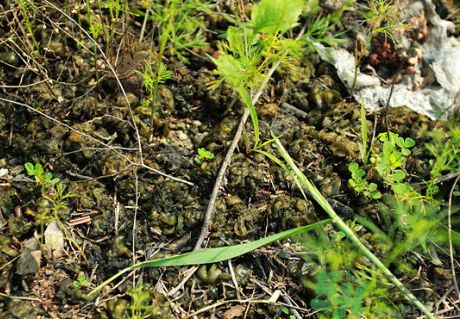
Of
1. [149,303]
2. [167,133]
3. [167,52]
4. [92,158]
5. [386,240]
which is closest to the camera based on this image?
[149,303]

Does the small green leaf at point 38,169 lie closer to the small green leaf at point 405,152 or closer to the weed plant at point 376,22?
the weed plant at point 376,22

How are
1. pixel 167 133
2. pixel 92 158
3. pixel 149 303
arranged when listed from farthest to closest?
pixel 167 133, pixel 92 158, pixel 149 303

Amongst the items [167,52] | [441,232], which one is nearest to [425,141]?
[441,232]

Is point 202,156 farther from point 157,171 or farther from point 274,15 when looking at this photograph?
point 274,15

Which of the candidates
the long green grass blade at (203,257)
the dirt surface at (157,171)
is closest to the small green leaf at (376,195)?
the dirt surface at (157,171)

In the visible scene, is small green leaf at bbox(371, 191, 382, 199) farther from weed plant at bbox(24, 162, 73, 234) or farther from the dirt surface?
weed plant at bbox(24, 162, 73, 234)

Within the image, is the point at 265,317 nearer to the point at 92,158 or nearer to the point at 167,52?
the point at 92,158

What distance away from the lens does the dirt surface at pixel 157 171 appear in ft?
6.92

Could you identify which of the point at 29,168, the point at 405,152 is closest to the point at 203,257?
the point at 29,168

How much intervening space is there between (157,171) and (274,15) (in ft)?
2.79

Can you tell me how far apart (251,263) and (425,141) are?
1.06 metres

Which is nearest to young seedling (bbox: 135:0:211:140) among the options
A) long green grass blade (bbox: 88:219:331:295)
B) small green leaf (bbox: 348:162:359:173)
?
long green grass blade (bbox: 88:219:331:295)

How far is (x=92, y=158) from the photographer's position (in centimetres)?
240

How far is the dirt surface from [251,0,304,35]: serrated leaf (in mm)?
483
